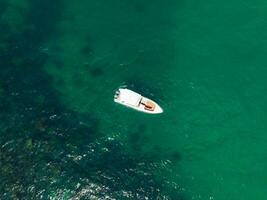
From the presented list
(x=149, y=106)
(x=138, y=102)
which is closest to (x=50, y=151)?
(x=138, y=102)

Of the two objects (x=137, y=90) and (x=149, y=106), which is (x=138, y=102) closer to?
(x=149, y=106)

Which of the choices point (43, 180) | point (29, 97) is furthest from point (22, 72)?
point (43, 180)

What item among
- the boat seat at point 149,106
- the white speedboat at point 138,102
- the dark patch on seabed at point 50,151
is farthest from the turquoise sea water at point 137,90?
the boat seat at point 149,106

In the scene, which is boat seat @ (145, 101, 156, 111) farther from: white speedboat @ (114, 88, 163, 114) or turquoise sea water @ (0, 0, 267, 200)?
turquoise sea water @ (0, 0, 267, 200)

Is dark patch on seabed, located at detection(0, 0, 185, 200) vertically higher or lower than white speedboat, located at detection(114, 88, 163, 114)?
lower

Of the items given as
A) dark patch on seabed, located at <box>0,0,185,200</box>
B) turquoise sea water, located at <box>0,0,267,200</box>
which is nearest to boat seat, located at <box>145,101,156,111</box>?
turquoise sea water, located at <box>0,0,267,200</box>

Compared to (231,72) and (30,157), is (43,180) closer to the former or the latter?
(30,157)
